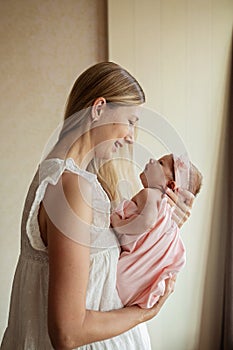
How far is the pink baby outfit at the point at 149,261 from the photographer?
1.04m

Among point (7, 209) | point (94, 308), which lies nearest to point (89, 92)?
point (94, 308)

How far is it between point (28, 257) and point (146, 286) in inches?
10.9

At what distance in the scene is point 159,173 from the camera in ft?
4.09

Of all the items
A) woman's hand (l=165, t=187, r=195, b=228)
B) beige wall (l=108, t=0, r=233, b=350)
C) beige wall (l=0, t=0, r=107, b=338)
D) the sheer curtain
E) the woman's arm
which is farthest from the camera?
the sheer curtain

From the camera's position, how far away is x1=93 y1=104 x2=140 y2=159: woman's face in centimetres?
95

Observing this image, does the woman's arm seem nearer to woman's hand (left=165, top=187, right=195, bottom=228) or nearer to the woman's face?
the woman's face

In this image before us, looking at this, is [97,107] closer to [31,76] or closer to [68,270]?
[68,270]

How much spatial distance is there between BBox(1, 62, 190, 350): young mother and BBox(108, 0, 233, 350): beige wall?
121 cm

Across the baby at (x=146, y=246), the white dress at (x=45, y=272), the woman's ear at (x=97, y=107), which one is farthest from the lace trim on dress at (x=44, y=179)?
the baby at (x=146, y=246)

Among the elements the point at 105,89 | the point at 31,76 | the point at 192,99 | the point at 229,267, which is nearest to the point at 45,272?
the point at 105,89

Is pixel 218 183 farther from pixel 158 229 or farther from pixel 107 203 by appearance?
pixel 107 203

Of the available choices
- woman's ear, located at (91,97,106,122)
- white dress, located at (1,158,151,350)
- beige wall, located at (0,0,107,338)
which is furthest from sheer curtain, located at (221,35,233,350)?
woman's ear, located at (91,97,106,122)

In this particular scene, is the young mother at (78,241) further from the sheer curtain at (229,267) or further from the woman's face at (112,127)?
the sheer curtain at (229,267)

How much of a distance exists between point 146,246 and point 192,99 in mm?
1424
